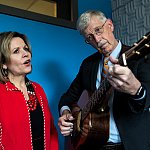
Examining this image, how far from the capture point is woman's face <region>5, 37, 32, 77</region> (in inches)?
50.9

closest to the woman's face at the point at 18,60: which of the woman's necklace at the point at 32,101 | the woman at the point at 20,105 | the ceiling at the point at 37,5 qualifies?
the woman at the point at 20,105

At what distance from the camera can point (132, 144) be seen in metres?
1.04

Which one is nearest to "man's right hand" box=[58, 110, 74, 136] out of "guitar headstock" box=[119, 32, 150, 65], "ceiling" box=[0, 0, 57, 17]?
"guitar headstock" box=[119, 32, 150, 65]

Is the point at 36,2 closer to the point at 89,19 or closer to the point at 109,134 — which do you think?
the point at 89,19

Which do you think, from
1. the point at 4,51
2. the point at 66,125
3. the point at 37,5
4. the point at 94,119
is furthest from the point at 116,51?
the point at 37,5

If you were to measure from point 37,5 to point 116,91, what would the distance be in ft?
3.69

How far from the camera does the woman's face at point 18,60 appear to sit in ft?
4.24

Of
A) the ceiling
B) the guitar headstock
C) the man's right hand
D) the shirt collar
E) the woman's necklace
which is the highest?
the ceiling

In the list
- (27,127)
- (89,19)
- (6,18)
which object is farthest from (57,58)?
(27,127)

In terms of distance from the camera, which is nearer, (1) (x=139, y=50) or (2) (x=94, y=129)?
(1) (x=139, y=50)

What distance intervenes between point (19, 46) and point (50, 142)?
1.80 feet

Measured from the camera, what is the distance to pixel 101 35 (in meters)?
1.30

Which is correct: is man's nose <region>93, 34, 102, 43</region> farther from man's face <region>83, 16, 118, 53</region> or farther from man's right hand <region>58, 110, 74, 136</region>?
man's right hand <region>58, 110, 74, 136</region>

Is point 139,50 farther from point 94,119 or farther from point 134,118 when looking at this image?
point 94,119
